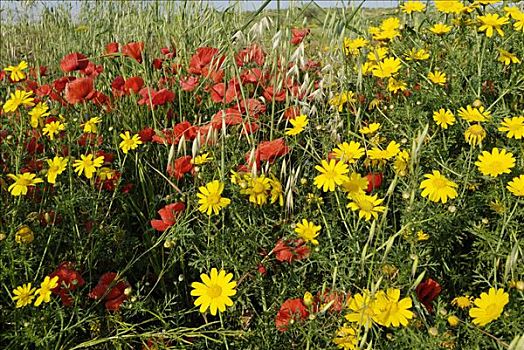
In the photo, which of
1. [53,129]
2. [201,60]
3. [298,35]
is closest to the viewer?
[53,129]

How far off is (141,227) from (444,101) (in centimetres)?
89

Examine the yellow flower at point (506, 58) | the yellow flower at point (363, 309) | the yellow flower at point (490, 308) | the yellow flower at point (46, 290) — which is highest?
the yellow flower at point (506, 58)

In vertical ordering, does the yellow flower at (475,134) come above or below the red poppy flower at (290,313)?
above

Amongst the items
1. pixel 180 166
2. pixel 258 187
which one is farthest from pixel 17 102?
pixel 258 187

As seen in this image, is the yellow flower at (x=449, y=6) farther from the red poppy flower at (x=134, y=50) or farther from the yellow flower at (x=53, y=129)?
the yellow flower at (x=53, y=129)

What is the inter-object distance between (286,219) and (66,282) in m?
0.50

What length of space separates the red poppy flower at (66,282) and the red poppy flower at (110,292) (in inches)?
1.8

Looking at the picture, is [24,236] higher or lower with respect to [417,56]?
lower

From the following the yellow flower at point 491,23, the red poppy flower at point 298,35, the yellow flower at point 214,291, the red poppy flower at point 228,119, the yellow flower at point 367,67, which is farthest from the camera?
the red poppy flower at point 298,35

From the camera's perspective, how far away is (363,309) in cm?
97

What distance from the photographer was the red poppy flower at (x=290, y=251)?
1209mm

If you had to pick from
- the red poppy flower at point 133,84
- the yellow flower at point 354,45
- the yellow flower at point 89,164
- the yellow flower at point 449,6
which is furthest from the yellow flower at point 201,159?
the yellow flower at point 449,6

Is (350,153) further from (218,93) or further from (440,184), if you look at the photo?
(218,93)

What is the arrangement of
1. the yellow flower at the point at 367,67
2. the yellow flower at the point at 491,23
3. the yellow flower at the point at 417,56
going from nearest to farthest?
the yellow flower at the point at 491,23, the yellow flower at the point at 417,56, the yellow flower at the point at 367,67
